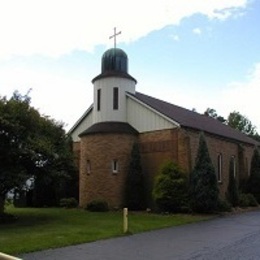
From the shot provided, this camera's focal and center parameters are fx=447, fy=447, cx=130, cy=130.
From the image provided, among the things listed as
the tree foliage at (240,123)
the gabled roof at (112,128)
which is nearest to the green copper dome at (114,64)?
the gabled roof at (112,128)

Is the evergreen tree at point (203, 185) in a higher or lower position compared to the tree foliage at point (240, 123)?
lower

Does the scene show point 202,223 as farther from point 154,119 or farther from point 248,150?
point 248,150

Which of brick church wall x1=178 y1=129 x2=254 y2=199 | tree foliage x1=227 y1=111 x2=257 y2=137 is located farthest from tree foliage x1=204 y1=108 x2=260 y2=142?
brick church wall x1=178 y1=129 x2=254 y2=199

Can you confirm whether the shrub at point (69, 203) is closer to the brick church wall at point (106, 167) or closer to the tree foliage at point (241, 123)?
the brick church wall at point (106, 167)

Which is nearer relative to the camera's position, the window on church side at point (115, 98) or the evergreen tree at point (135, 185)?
the evergreen tree at point (135, 185)

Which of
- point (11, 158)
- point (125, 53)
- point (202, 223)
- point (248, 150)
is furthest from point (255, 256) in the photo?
point (248, 150)

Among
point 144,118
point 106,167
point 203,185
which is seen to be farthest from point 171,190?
point 144,118

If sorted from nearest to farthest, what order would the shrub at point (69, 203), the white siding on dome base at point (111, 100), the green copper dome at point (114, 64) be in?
the white siding on dome base at point (111, 100) → the shrub at point (69, 203) → the green copper dome at point (114, 64)

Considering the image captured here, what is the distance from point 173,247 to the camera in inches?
527

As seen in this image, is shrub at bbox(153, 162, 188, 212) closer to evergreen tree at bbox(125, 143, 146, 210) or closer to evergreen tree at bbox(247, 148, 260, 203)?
evergreen tree at bbox(125, 143, 146, 210)

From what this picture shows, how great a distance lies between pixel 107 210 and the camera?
28141 millimetres

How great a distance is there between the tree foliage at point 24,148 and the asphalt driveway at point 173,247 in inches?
288

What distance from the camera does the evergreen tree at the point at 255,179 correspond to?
111 feet

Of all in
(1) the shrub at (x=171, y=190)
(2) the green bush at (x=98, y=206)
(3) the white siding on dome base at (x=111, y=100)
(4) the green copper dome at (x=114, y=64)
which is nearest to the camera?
(1) the shrub at (x=171, y=190)
